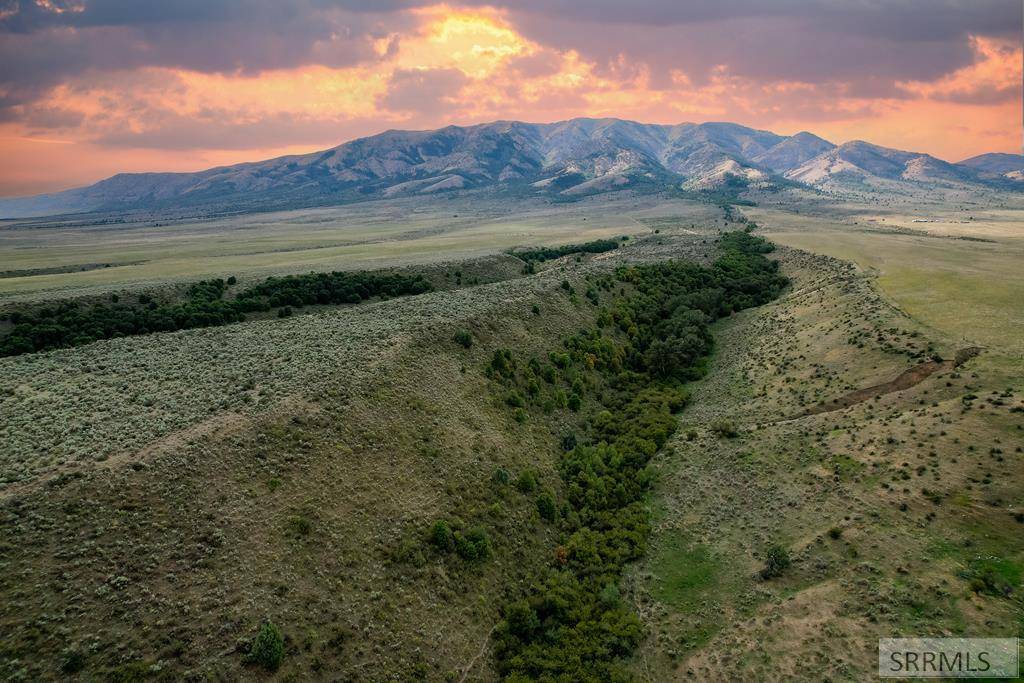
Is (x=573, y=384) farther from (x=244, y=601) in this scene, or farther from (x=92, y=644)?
(x=92, y=644)

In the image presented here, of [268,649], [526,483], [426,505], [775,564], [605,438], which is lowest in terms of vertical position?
[775,564]

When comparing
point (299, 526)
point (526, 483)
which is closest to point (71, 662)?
point (299, 526)

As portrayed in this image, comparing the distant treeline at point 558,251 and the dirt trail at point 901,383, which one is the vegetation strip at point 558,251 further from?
the dirt trail at point 901,383

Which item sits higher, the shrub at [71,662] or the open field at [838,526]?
the shrub at [71,662]

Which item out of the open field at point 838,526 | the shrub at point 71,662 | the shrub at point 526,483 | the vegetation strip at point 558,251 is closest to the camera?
the shrub at point 71,662

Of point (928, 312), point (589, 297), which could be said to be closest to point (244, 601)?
point (589, 297)

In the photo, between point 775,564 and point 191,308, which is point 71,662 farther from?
point 191,308

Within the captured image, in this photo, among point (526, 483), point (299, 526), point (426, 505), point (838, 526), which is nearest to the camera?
point (299, 526)

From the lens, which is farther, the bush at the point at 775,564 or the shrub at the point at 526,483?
the shrub at the point at 526,483

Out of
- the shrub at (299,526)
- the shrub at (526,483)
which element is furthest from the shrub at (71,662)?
the shrub at (526,483)
